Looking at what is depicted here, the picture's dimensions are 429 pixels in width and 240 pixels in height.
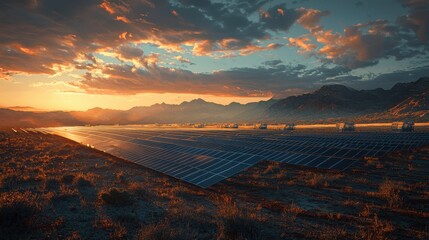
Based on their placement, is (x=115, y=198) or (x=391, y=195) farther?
(x=391, y=195)

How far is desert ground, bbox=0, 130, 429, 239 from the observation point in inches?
412

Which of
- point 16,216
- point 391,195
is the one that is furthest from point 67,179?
point 391,195

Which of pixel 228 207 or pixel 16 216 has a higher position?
pixel 228 207

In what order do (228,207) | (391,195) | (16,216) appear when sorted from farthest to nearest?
1. (391,195)
2. (228,207)
3. (16,216)

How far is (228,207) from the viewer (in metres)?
11.5

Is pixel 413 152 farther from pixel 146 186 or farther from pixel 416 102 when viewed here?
pixel 416 102

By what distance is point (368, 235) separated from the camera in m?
10.1

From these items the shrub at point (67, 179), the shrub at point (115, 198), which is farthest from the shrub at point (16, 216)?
the shrub at point (67, 179)

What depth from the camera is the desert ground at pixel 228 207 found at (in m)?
10.5

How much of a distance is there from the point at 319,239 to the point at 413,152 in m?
30.0

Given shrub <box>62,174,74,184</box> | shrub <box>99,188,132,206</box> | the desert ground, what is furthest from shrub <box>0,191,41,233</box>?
shrub <box>62,174,74,184</box>

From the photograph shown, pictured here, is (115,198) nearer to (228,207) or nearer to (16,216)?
(16,216)

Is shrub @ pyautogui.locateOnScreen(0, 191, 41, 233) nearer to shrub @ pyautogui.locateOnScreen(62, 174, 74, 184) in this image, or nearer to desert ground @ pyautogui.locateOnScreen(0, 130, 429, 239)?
desert ground @ pyautogui.locateOnScreen(0, 130, 429, 239)

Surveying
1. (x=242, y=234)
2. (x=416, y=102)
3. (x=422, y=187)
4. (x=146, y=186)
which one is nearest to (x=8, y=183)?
(x=146, y=186)
